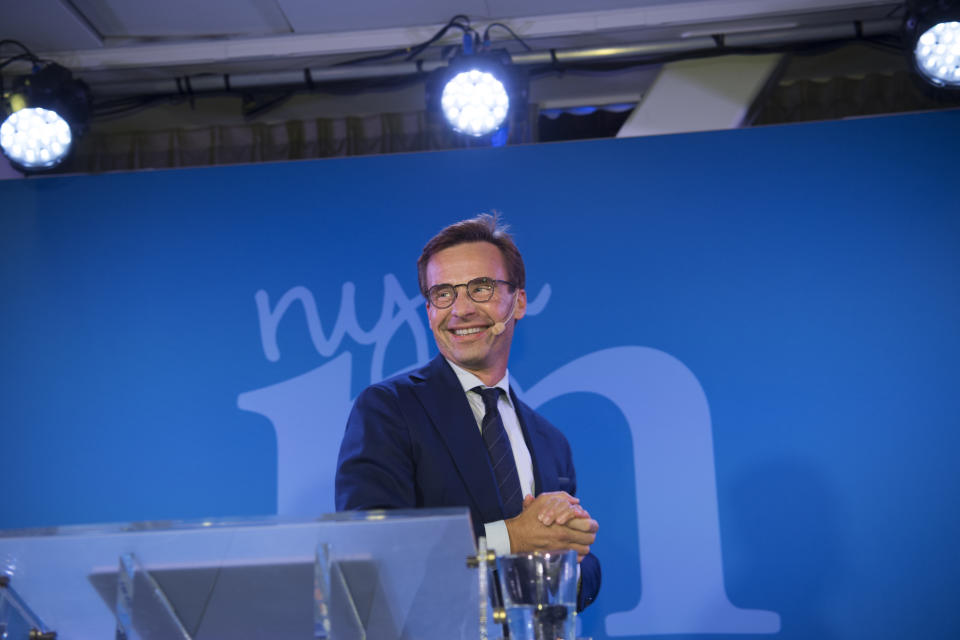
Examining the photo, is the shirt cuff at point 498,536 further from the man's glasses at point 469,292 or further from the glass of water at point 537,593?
the man's glasses at point 469,292

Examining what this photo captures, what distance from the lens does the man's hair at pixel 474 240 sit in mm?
2455

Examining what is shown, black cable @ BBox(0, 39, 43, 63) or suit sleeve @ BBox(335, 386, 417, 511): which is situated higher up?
black cable @ BBox(0, 39, 43, 63)

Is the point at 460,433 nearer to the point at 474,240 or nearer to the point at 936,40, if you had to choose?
the point at 474,240

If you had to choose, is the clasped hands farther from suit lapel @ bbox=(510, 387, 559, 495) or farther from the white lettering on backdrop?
the white lettering on backdrop

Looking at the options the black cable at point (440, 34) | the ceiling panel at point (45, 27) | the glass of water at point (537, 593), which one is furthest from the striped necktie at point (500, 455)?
the ceiling panel at point (45, 27)

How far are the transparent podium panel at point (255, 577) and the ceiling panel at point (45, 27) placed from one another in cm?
277

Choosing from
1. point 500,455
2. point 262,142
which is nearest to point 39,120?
point 262,142

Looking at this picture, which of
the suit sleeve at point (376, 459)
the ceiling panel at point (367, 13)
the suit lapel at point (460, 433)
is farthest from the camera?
the ceiling panel at point (367, 13)

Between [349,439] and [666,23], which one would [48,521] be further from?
[666,23]

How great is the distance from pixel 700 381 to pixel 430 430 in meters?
1.37

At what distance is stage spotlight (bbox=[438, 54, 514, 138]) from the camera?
3326mm

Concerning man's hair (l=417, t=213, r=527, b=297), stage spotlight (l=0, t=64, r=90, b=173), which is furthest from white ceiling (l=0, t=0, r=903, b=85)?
man's hair (l=417, t=213, r=527, b=297)

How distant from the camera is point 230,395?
3.37 m

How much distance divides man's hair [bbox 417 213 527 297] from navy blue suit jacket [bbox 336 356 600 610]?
1.22 feet
